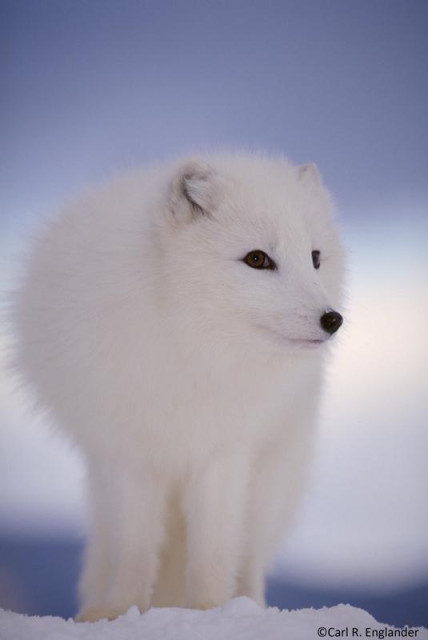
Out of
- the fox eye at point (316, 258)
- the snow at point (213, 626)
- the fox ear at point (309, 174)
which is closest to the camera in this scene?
the snow at point (213, 626)

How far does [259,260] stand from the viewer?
2.91 m

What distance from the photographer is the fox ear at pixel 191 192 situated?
9.78 ft

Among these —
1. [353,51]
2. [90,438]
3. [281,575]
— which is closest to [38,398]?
[90,438]

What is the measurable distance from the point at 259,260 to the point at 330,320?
0.35 m

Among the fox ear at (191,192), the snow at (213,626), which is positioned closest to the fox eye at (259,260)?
the fox ear at (191,192)

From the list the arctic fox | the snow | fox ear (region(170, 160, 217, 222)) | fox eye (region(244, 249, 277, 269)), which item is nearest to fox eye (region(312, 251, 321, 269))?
the arctic fox

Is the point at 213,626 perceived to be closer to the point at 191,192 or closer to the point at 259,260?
the point at 259,260

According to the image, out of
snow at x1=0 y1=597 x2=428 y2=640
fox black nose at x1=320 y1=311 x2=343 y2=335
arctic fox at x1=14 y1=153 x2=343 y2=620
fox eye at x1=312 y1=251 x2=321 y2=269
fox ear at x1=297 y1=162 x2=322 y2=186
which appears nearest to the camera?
snow at x1=0 y1=597 x2=428 y2=640

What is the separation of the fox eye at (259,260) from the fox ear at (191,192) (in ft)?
0.79

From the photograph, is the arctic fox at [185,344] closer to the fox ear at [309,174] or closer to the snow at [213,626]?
the fox ear at [309,174]

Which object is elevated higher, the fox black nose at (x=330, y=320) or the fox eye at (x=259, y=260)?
the fox eye at (x=259, y=260)

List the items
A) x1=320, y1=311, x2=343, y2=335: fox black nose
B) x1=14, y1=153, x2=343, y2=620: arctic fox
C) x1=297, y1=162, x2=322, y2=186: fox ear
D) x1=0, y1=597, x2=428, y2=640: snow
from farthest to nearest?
x1=297, y1=162, x2=322, y2=186: fox ear
x1=14, y1=153, x2=343, y2=620: arctic fox
x1=320, y1=311, x2=343, y2=335: fox black nose
x1=0, y1=597, x2=428, y2=640: snow

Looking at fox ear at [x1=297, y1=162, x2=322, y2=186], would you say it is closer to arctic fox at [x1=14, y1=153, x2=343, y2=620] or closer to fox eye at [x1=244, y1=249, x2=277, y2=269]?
arctic fox at [x1=14, y1=153, x2=343, y2=620]

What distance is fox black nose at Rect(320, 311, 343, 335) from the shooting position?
273cm
